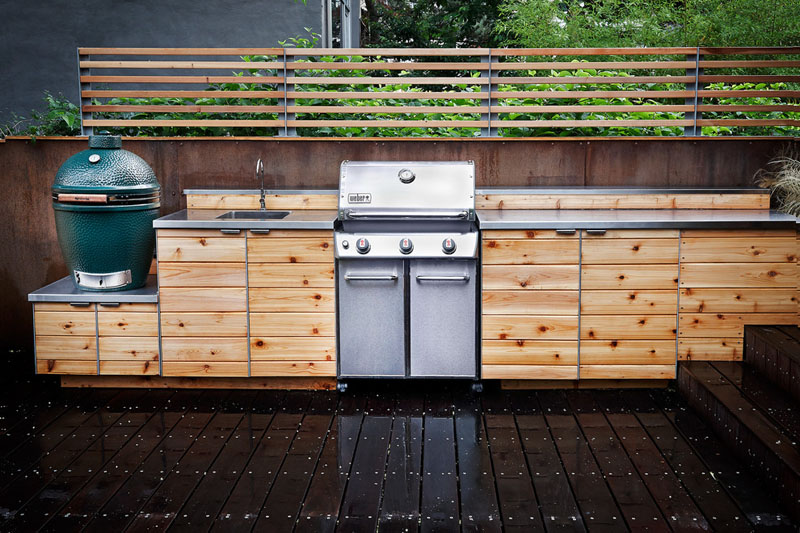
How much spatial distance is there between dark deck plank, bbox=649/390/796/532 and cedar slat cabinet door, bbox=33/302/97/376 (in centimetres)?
317

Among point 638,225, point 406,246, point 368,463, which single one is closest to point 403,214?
point 406,246

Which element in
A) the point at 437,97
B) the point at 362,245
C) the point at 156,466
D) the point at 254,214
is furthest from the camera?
the point at 437,97

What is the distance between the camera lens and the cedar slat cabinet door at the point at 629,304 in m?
4.27

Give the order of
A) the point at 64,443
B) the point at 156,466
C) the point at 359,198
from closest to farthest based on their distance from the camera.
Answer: the point at 156,466
the point at 64,443
the point at 359,198

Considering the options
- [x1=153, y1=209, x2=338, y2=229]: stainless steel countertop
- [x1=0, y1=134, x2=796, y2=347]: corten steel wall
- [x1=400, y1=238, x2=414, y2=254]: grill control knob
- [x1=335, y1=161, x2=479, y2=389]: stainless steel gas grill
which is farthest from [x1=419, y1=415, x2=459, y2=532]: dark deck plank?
[x1=0, y1=134, x2=796, y2=347]: corten steel wall

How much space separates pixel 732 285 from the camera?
429cm

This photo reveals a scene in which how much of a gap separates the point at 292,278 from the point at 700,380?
7.32 ft

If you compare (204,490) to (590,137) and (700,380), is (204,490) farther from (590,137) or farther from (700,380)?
(590,137)

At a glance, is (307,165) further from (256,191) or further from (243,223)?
(243,223)

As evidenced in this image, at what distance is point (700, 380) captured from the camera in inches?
157

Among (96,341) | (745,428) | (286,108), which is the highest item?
(286,108)

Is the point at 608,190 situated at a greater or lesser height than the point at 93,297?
greater

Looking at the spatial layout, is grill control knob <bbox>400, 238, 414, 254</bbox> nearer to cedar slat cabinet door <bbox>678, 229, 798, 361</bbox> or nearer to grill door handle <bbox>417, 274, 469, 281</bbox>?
grill door handle <bbox>417, 274, 469, 281</bbox>

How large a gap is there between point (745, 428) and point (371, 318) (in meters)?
1.96
